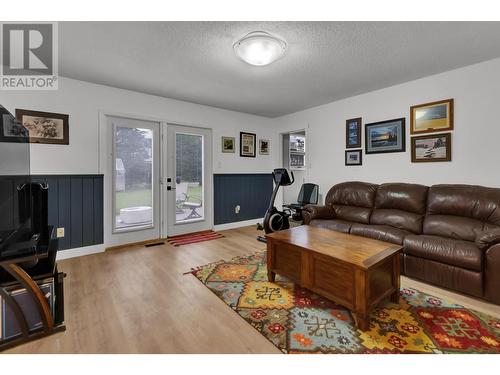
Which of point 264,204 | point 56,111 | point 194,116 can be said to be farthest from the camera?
point 264,204

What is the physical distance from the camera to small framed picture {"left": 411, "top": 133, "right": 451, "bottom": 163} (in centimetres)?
295

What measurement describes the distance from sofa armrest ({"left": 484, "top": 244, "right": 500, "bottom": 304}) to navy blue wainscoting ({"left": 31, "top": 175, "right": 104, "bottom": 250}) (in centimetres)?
431

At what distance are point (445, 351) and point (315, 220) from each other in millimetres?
2079

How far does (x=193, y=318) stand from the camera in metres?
1.78

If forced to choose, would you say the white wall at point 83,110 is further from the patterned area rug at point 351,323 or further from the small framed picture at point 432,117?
the small framed picture at point 432,117

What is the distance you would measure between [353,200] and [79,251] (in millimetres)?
3919

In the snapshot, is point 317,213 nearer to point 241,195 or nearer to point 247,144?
point 241,195

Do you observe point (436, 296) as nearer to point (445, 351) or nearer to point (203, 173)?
point (445, 351)

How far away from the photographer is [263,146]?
5.20 metres

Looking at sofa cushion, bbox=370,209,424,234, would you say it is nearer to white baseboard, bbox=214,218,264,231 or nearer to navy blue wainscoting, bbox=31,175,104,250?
white baseboard, bbox=214,218,264,231

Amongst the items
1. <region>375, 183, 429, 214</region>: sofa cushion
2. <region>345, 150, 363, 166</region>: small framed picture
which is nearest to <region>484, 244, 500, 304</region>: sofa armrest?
<region>375, 183, 429, 214</region>: sofa cushion

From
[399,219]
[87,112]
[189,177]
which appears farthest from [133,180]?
[399,219]

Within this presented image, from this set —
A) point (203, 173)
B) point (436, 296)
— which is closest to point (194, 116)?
point (203, 173)

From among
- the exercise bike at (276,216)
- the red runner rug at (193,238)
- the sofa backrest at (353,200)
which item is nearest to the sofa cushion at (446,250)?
the sofa backrest at (353,200)
